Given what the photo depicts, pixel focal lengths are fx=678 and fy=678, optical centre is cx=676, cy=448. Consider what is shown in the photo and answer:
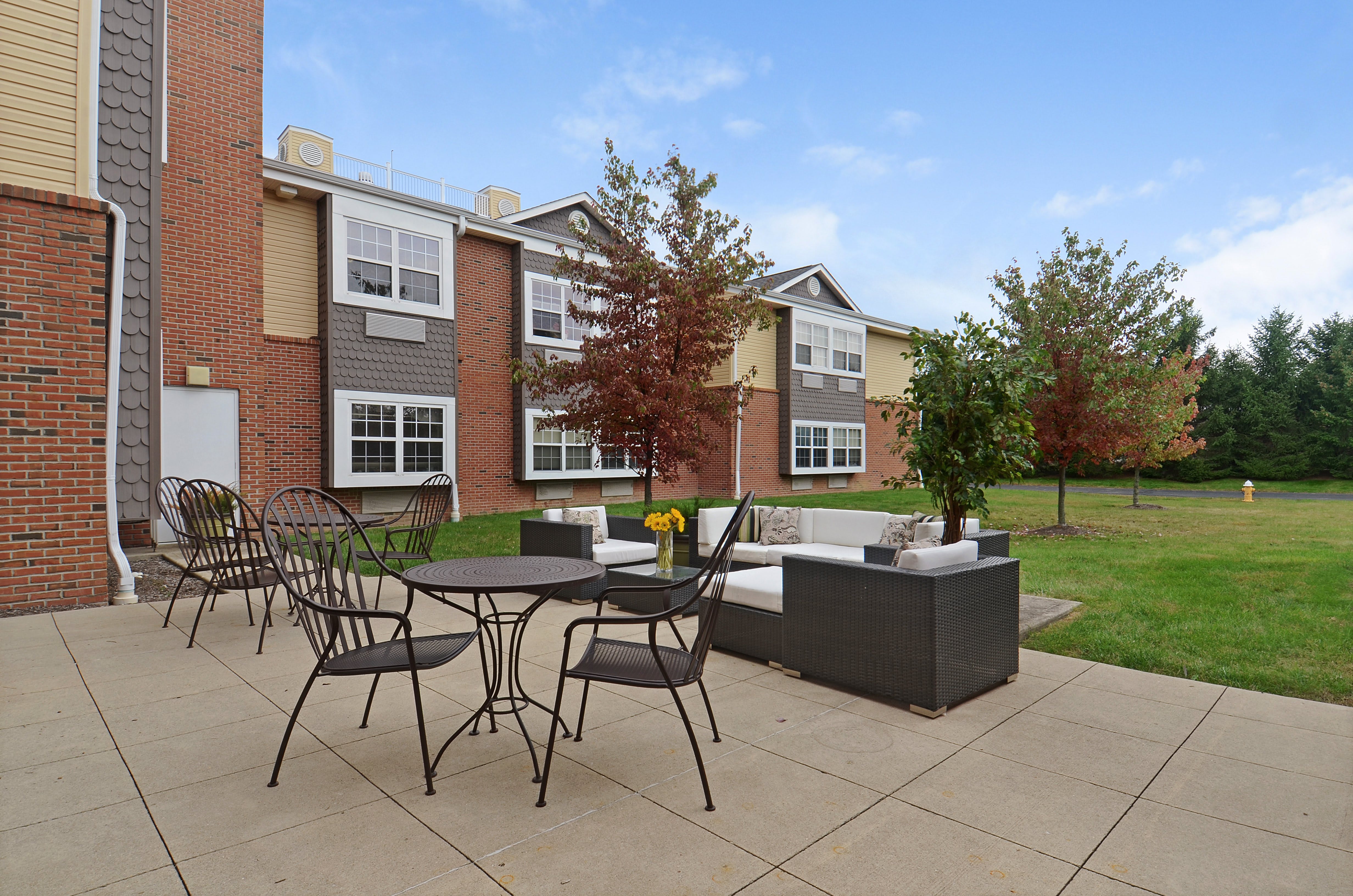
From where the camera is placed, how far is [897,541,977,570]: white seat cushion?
3525 mm

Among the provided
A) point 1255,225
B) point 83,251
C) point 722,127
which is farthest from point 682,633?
point 1255,225

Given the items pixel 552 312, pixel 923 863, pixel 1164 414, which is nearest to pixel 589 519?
pixel 923 863

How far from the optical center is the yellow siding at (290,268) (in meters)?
11.4

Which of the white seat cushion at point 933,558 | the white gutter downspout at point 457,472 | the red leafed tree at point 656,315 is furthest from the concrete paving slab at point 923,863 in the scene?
the white gutter downspout at point 457,472

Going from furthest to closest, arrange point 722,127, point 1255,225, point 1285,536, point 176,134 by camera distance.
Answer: point 1255,225 < point 722,127 < point 1285,536 < point 176,134

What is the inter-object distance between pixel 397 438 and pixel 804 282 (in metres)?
13.0

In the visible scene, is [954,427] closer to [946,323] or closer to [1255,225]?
[946,323]

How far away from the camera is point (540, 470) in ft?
47.0

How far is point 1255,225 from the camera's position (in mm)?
A: 23781

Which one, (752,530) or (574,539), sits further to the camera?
(752,530)

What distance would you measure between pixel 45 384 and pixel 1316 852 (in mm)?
7844

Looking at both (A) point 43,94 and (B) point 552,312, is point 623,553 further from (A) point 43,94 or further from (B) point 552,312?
(B) point 552,312

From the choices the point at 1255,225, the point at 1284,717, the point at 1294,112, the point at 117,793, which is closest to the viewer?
the point at 117,793

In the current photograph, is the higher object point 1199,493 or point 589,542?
point 589,542
